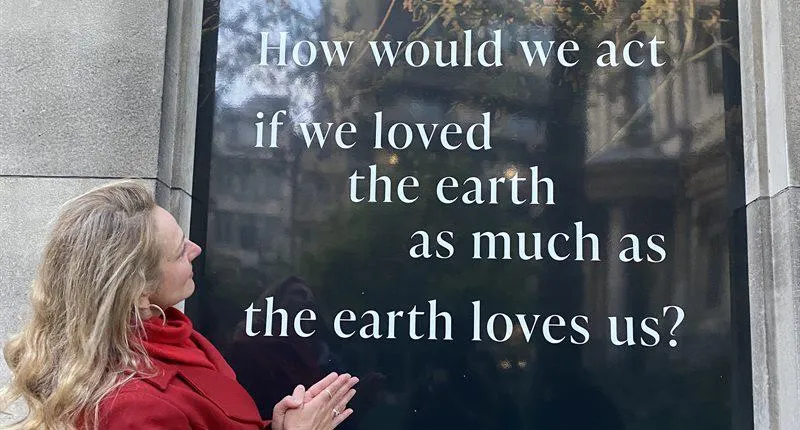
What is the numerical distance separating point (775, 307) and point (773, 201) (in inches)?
17.1

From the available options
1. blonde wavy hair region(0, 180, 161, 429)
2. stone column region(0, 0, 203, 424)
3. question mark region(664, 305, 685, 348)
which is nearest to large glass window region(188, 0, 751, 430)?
question mark region(664, 305, 685, 348)

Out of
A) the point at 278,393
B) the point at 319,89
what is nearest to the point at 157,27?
the point at 319,89

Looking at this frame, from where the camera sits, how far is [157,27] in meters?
3.09

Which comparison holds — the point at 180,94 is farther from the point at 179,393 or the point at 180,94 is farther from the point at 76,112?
the point at 179,393

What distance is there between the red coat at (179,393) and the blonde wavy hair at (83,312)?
0.04 meters

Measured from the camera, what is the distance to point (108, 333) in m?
1.58

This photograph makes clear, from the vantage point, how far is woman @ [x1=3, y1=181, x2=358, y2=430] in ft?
5.01

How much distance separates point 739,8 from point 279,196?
224 centimetres

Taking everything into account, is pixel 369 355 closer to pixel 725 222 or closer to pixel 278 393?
pixel 278 393

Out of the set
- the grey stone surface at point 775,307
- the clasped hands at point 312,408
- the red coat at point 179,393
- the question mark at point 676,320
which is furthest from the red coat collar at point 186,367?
the grey stone surface at point 775,307

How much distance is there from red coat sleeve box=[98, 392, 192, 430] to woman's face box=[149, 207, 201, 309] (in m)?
0.28

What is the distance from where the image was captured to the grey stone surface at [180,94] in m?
3.09

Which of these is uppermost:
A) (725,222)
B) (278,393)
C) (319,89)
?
(319,89)

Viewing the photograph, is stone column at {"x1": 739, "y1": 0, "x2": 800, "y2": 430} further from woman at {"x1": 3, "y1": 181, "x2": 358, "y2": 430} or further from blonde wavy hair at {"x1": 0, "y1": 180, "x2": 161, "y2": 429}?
blonde wavy hair at {"x1": 0, "y1": 180, "x2": 161, "y2": 429}
